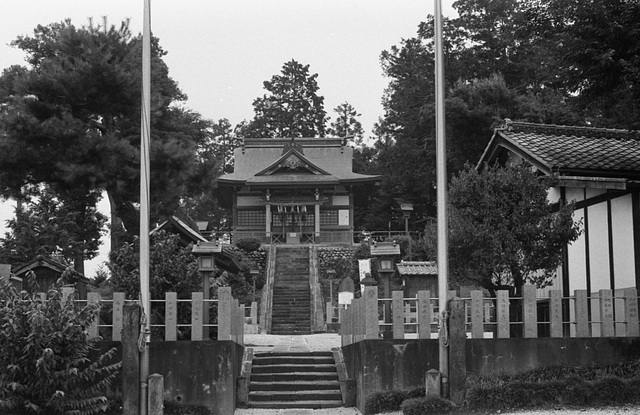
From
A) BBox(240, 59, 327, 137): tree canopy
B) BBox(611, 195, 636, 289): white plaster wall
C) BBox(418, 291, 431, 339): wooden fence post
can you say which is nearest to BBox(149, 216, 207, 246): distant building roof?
BBox(418, 291, 431, 339): wooden fence post

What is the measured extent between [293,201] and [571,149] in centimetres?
3574

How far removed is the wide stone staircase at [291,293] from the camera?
33.8m

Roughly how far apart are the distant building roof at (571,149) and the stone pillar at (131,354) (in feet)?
29.1

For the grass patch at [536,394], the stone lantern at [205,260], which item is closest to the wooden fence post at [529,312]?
the grass patch at [536,394]

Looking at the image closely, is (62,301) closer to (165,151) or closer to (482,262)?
(482,262)

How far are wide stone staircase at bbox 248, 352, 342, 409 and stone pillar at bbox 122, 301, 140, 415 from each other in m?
2.79

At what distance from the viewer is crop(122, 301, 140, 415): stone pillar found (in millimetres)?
12383

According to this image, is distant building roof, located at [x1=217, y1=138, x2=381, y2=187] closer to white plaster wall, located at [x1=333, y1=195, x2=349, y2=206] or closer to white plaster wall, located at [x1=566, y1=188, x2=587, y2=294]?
white plaster wall, located at [x1=333, y1=195, x2=349, y2=206]

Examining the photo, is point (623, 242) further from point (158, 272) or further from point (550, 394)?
point (158, 272)

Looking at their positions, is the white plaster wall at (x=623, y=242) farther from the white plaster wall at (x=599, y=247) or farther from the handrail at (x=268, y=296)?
the handrail at (x=268, y=296)

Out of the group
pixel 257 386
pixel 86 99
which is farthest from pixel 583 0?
pixel 86 99

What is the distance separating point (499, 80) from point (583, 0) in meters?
29.9

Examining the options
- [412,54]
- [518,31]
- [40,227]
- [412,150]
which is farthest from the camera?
[412,54]

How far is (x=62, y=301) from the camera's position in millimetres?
12945
